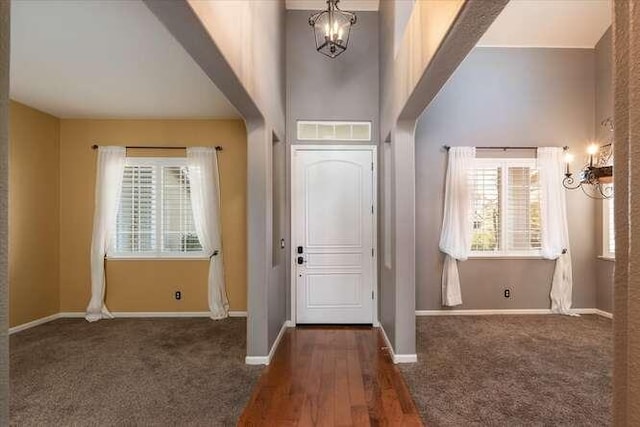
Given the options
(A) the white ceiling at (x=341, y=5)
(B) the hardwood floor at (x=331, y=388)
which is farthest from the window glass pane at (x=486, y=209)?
(A) the white ceiling at (x=341, y=5)

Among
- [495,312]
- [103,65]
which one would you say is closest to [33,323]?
[103,65]

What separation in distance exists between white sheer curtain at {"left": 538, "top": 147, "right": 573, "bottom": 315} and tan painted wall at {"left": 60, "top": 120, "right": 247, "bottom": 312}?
4.36m

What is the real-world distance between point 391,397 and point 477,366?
43.5 inches

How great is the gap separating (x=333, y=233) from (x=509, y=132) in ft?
10.0

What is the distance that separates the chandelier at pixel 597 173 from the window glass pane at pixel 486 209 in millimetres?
875

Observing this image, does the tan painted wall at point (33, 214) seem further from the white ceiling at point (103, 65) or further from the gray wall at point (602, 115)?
the gray wall at point (602, 115)

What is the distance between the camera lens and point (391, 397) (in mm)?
2713

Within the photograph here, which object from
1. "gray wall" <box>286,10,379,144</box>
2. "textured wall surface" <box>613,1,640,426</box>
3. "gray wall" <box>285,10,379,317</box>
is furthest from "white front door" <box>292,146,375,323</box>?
"textured wall surface" <box>613,1,640,426</box>

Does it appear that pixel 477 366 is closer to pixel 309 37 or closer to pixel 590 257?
pixel 590 257

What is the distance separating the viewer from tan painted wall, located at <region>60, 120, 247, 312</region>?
16.4 feet

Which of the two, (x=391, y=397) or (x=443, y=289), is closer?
(x=391, y=397)

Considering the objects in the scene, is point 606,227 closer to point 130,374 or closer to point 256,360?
point 256,360

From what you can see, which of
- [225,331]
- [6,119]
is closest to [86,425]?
[225,331]

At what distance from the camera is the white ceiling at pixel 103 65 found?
2756 mm
